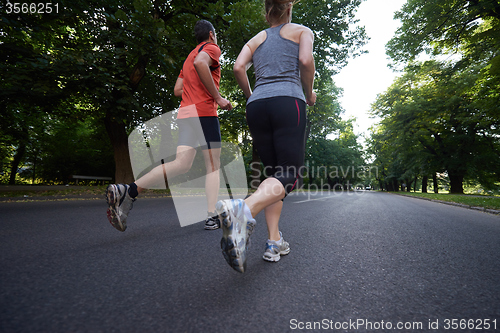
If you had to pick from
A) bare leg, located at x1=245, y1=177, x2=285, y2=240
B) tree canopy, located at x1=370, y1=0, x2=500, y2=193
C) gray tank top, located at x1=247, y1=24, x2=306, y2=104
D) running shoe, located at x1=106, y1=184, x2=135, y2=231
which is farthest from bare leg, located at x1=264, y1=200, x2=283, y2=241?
tree canopy, located at x1=370, y1=0, x2=500, y2=193

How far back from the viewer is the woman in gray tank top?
176 centimetres

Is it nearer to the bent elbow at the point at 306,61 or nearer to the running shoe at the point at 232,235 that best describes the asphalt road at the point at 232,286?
the running shoe at the point at 232,235

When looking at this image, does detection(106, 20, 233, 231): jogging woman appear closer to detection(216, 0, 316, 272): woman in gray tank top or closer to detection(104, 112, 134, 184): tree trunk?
detection(216, 0, 316, 272): woman in gray tank top

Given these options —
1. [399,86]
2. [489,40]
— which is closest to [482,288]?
[489,40]

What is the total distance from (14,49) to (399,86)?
91.2ft

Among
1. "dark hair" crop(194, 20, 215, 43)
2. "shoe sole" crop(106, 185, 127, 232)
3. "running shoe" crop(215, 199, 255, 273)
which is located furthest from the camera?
"dark hair" crop(194, 20, 215, 43)

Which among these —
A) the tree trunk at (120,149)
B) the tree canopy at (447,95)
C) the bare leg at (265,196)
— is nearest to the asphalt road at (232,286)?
the bare leg at (265,196)

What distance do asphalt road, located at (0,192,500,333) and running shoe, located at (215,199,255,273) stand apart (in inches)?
7.3

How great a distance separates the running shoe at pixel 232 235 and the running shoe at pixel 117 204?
1.27 metres

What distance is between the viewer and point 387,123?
76.1ft

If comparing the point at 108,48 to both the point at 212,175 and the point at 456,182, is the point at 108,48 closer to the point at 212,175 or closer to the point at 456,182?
the point at 212,175

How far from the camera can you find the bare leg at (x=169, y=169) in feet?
7.59

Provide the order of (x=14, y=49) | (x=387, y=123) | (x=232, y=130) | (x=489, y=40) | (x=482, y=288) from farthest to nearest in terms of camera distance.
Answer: (x=387, y=123)
(x=232, y=130)
(x=489, y=40)
(x=14, y=49)
(x=482, y=288)

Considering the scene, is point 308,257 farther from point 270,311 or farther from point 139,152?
point 139,152
